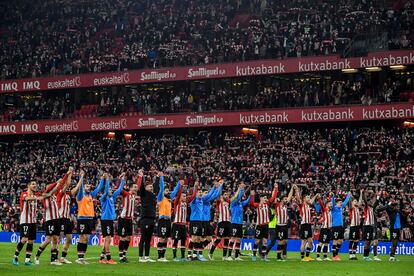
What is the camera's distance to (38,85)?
7912 centimetres

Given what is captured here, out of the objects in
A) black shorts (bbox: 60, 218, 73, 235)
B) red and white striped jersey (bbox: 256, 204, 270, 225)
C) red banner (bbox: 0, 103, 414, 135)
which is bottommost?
black shorts (bbox: 60, 218, 73, 235)

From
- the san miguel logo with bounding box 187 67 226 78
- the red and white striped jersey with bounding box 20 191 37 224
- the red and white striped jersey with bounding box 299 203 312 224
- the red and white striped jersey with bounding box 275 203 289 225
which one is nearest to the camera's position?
the red and white striped jersey with bounding box 20 191 37 224

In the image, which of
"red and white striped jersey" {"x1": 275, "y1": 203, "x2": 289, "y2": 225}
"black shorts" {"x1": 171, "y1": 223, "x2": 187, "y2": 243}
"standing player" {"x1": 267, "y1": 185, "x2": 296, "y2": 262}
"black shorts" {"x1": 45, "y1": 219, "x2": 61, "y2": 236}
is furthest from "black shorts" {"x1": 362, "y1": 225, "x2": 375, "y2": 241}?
"black shorts" {"x1": 45, "y1": 219, "x2": 61, "y2": 236}

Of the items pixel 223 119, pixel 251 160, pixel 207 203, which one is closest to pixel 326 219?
pixel 207 203

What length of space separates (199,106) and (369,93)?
14352 millimetres

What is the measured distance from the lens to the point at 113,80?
75438 millimetres

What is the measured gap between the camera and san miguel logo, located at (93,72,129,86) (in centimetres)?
7488

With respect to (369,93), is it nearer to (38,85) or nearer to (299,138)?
(299,138)

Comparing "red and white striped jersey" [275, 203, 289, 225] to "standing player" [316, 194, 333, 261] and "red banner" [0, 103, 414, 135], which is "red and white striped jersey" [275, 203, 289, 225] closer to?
"standing player" [316, 194, 333, 261]

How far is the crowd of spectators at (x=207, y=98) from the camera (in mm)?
65000

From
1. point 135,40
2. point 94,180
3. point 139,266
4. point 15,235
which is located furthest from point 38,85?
point 139,266

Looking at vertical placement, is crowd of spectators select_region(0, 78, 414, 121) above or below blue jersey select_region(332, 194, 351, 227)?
above

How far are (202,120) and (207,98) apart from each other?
2823 mm

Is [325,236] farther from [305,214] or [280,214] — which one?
[280,214]
